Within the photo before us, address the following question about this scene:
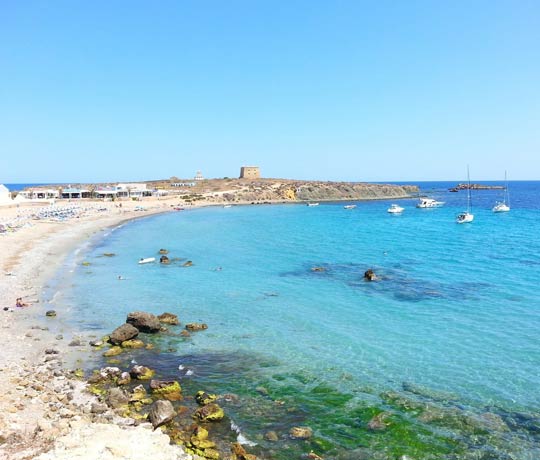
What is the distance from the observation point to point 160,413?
45.5 feet

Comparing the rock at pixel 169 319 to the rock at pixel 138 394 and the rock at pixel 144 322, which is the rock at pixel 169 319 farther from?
the rock at pixel 138 394

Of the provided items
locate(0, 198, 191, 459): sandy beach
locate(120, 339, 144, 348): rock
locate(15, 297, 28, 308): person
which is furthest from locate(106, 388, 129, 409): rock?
locate(15, 297, 28, 308): person

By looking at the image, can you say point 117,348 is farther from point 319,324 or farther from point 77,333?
point 319,324

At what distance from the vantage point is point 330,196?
154 m

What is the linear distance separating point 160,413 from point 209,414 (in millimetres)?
1561

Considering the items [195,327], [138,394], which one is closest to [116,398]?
[138,394]

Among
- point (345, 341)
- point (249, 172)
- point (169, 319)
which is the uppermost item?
point (249, 172)

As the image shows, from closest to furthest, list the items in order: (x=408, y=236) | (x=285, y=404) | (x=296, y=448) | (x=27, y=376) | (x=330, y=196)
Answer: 1. (x=296, y=448)
2. (x=285, y=404)
3. (x=27, y=376)
4. (x=408, y=236)
5. (x=330, y=196)

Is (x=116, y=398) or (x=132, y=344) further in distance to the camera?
(x=132, y=344)

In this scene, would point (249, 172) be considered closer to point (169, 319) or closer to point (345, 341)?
point (169, 319)

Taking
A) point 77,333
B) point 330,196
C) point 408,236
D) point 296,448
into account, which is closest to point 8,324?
point 77,333

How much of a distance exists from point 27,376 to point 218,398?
758 centimetres

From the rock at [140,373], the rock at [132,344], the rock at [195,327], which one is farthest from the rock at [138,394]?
the rock at [195,327]

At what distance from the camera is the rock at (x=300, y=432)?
13297mm
